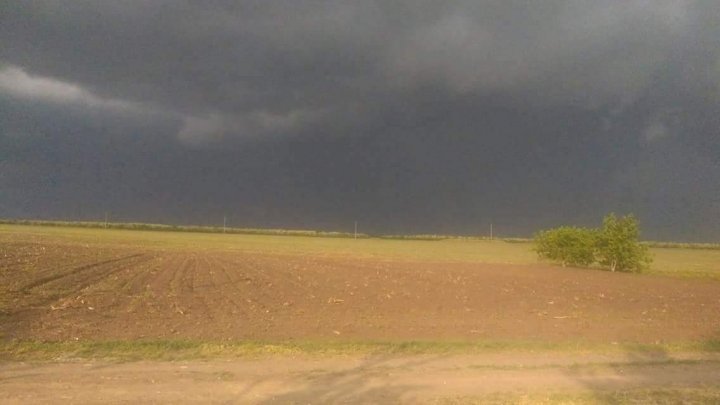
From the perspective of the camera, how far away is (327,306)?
70.9 feet

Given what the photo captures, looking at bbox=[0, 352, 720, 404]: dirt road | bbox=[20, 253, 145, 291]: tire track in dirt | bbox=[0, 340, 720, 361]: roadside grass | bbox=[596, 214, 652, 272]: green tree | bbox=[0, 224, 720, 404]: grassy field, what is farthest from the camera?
bbox=[596, 214, 652, 272]: green tree

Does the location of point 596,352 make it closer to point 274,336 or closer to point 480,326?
point 480,326

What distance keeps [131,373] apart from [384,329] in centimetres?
761

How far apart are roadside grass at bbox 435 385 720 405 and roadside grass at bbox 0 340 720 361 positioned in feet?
12.8

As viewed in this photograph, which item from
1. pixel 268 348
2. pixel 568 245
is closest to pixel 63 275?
pixel 268 348

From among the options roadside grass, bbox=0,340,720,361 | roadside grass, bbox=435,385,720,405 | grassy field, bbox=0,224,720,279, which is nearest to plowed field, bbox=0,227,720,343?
roadside grass, bbox=0,340,720,361

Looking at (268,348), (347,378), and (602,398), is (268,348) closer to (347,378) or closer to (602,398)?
(347,378)

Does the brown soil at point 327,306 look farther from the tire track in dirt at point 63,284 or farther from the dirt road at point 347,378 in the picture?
the dirt road at point 347,378

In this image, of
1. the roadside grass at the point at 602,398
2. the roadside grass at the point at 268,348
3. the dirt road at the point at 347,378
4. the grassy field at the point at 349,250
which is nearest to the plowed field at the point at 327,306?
the roadside grass at the point at 268,348

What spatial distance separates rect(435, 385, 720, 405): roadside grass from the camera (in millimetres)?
9688

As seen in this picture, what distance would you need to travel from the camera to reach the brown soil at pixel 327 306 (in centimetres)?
1630

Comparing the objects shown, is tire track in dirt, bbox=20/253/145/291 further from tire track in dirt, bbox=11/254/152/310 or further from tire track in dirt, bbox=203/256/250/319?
tire track in dirt, bbox=203/256/250/319

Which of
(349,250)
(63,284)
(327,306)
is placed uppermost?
(349,250)

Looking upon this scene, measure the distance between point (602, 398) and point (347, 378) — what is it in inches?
160
